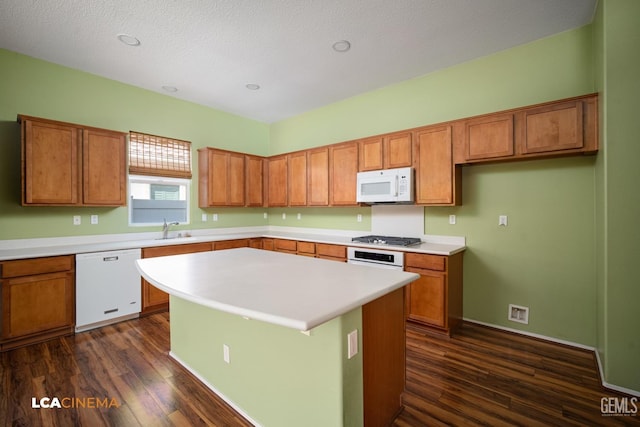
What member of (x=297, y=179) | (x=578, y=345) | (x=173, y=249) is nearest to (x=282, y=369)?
(x=173, y=249)

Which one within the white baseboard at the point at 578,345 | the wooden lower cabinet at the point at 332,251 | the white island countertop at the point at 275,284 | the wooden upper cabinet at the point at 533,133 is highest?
the wooden upper cabinet at the point at 533,133

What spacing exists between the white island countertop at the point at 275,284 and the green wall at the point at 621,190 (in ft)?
4.99

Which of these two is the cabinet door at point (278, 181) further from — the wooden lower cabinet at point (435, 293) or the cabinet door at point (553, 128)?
the cabinet door at point (553, 128)

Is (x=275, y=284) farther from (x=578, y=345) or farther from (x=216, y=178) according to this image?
(x=216, y=178)

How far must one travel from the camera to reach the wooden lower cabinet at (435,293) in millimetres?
2807

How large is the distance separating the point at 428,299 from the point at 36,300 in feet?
12.8

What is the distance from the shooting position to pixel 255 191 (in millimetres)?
4902

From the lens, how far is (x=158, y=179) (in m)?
4.07

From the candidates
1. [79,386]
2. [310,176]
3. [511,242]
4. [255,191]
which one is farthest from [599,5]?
[79,386]

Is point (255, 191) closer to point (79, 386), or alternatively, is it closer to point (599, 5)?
point (79, 386)

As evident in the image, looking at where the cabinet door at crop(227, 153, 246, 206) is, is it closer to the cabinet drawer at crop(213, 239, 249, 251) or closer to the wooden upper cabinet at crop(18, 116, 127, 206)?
the cabinet drawer at crop(213, 239, 249, 251)

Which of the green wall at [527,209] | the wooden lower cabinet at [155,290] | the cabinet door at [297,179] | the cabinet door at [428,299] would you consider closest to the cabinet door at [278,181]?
the cabinet door at [297,179]

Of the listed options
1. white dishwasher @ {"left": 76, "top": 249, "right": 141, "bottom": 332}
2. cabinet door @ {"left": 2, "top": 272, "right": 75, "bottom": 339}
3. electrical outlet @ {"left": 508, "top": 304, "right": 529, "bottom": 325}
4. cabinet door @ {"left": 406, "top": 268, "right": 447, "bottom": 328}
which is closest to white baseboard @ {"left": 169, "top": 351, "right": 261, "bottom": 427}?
white dishwasher @ {"left": 76, "top": 249, "right": 141, "bottom": 332}

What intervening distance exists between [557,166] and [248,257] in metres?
2.99
